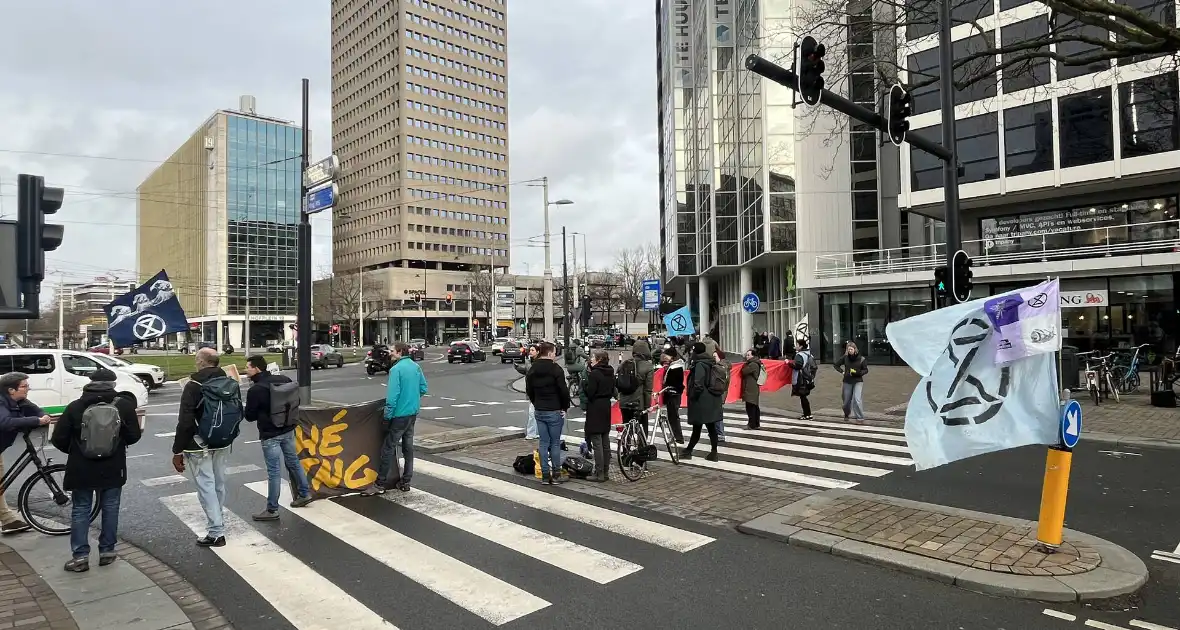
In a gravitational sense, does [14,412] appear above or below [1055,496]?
above

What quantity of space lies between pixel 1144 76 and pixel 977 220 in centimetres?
814

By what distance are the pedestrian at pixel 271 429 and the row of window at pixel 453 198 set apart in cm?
9964

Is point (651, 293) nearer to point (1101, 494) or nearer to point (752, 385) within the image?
point (752, 385)

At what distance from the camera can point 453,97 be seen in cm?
10925

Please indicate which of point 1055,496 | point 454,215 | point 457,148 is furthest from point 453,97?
point 1055,496

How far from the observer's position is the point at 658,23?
252 ft

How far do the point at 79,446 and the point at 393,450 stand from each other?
3.24m

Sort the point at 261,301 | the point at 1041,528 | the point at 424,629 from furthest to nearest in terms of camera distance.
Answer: the point at 261,301, the point at 1041,528, the point at 424,629

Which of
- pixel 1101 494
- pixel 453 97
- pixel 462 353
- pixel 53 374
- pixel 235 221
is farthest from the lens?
pixel 453 97

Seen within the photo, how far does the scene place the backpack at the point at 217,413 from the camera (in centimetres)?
595

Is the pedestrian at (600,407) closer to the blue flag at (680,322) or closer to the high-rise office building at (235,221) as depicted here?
the blue flag at (680,322)

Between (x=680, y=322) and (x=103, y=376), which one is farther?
(x=680, y=322)

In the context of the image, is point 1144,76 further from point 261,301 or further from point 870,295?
point 261,301

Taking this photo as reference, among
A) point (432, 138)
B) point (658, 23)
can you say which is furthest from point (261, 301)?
point (658, 23)
